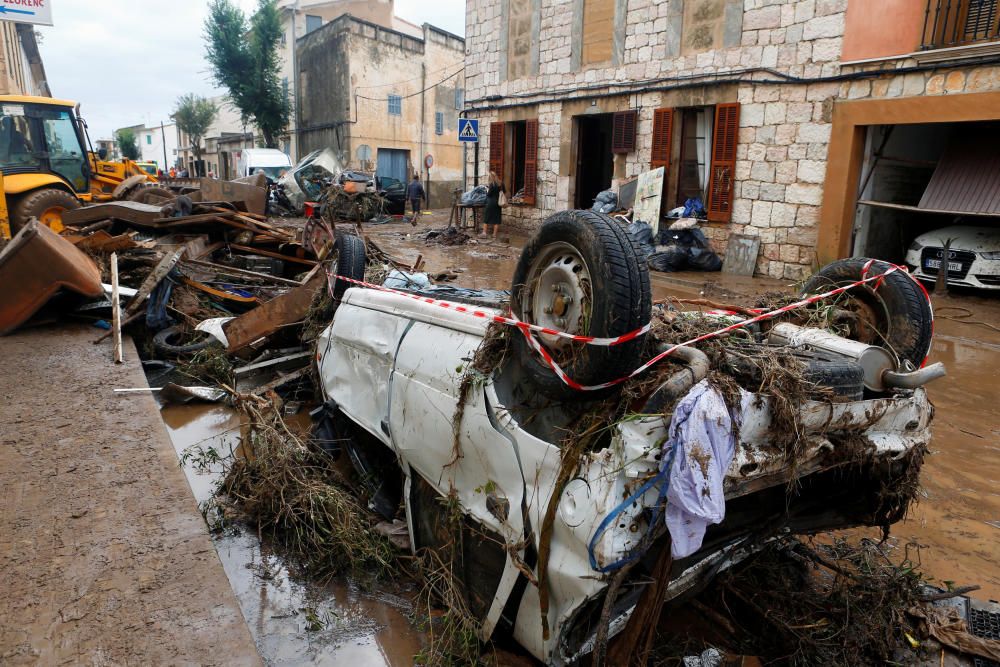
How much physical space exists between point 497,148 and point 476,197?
1.56 metres

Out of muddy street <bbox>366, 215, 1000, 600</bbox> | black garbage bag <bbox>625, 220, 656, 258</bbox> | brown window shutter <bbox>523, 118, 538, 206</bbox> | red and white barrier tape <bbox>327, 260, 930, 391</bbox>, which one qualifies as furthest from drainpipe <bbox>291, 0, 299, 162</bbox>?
red and white barrier tape <bbox>327, 260, 930, 391</bbox>

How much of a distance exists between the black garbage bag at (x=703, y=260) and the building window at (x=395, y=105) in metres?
23.2

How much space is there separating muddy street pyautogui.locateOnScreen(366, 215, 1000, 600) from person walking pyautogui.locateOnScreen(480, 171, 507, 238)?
6.11 metres

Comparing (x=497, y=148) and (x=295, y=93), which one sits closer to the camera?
(x=497, y=148)

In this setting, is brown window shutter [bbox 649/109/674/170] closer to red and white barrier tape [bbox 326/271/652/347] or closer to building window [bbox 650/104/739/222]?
building window [bbox 650/104/739/222]

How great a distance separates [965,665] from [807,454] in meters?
1.50

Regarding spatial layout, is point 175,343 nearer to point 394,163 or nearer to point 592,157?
point 592,157

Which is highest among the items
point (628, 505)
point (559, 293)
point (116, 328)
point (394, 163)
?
point (394, 163)

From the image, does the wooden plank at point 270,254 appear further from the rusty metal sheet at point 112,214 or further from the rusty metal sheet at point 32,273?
the rusty metal sheet at point 32,273

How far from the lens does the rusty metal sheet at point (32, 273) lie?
6711 mm

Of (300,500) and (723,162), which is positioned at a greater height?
(723,162)

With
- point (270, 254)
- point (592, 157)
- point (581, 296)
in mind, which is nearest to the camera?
point (581, 296)

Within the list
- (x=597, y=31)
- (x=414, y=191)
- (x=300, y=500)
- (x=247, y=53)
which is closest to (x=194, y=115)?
(x=247, y=53)

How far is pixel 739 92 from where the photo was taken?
12.1m
